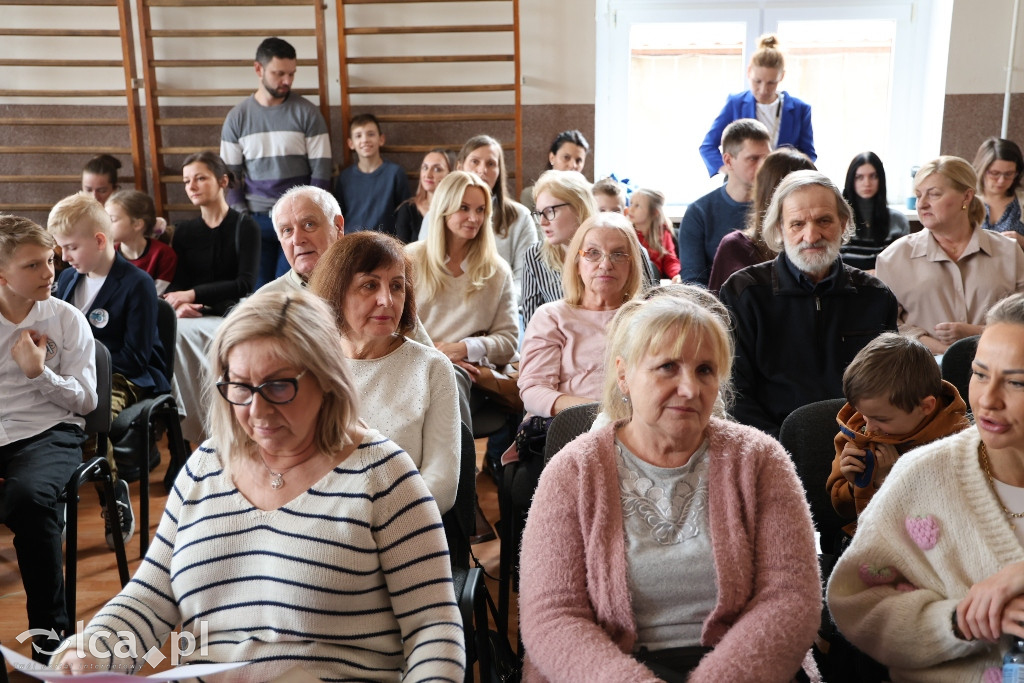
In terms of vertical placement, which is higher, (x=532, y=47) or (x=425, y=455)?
(x=532, y=47)

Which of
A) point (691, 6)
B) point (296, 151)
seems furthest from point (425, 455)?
point (691, 6)

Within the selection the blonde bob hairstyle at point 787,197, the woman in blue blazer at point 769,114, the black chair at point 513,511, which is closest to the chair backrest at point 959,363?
the blonde bob hairstyle at point 787,197

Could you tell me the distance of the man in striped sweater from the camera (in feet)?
16.8

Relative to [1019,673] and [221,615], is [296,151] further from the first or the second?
[1019,673]

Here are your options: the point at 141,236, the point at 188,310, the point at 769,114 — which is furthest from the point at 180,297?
the point at 769,114

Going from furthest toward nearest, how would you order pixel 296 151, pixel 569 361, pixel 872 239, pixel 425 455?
pixel 296 151
pixel 872 239
pixel 569 361
pixel 425 455

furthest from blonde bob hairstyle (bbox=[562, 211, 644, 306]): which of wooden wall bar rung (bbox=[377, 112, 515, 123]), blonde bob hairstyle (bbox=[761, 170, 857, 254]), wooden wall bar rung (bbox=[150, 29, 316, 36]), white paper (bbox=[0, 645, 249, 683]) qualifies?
wooden wall bar rung (bbox=[150, 29, 316, 36])

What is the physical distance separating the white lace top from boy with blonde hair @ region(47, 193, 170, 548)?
2.26m

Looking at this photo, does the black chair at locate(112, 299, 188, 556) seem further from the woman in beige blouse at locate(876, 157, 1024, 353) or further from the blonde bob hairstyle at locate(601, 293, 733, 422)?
the woman in beige blouse at locate(876, 157, 1024, 353)

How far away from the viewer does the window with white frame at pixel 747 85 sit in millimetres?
5512

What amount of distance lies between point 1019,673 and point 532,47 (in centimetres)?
472

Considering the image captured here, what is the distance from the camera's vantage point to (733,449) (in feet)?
4.79

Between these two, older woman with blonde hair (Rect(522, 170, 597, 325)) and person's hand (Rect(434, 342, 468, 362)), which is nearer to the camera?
person's hand (Rect(434, 342, 468, 362))

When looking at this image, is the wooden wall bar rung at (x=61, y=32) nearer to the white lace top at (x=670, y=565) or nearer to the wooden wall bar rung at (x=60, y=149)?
the wooden wall bar rung at (x=60, y=149)
